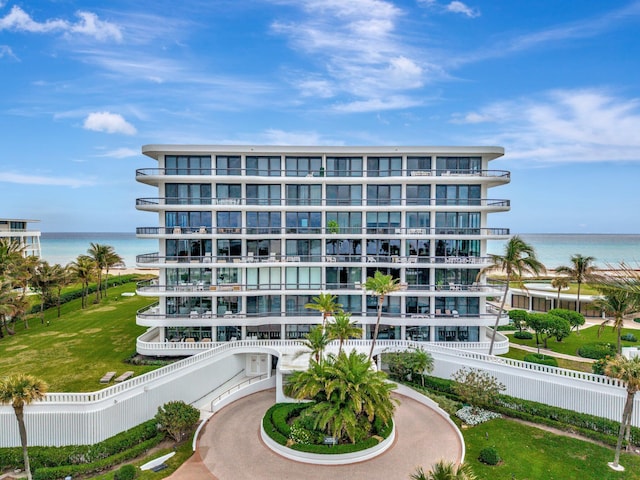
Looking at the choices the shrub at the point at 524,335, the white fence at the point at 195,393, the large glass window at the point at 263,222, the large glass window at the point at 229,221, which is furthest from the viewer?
the shrub at the point at 524,335

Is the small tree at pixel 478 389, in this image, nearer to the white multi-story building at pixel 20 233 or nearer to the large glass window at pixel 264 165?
the large glass window at pixel 264 165

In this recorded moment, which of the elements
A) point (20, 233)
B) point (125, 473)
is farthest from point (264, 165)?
point (20, 233)

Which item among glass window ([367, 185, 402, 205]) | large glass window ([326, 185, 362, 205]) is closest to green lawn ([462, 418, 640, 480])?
glass window ([367, 185, 402, 205])

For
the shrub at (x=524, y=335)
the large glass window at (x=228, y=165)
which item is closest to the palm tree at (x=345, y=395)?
the large glass window at (x=228, y=165)

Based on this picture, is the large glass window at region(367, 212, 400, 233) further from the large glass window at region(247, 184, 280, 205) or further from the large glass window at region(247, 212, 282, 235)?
the large glass window at region(247, 184, 280, 205)

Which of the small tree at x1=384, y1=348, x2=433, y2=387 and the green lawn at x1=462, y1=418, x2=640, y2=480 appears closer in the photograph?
the green lawn at x1=462, y1=418, x2=640, y2=480
